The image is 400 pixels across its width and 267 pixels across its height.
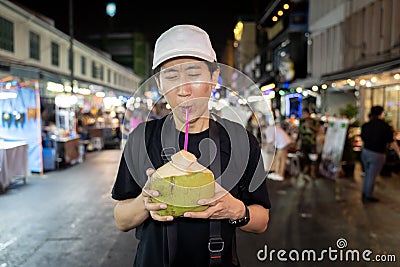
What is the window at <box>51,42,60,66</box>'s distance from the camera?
19438 millimetres

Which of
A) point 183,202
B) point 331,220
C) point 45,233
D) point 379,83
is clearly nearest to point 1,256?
point 45,233

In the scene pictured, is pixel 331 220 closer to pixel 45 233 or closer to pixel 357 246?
pixel 357 246

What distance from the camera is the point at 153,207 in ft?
3.84

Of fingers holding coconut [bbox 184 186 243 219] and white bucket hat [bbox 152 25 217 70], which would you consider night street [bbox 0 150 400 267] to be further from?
white bucket hat [bbox 152 25 217 70]

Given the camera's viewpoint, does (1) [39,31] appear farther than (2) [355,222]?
Yes

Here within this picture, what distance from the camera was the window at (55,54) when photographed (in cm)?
1944

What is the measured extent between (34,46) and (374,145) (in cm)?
1479

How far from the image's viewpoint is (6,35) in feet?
41.8

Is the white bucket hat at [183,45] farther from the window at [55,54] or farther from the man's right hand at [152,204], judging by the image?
the window at [55,54]

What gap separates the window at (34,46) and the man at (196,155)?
53.8 feet

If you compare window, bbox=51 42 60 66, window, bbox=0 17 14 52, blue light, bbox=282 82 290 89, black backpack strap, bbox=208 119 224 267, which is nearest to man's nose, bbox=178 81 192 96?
black backpack strap, bbox=208 119 224 267

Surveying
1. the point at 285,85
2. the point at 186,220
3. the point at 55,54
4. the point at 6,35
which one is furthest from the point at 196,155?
the point at 55,54

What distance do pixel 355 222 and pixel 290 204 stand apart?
1.36m

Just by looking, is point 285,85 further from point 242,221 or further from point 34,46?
point 242,221
